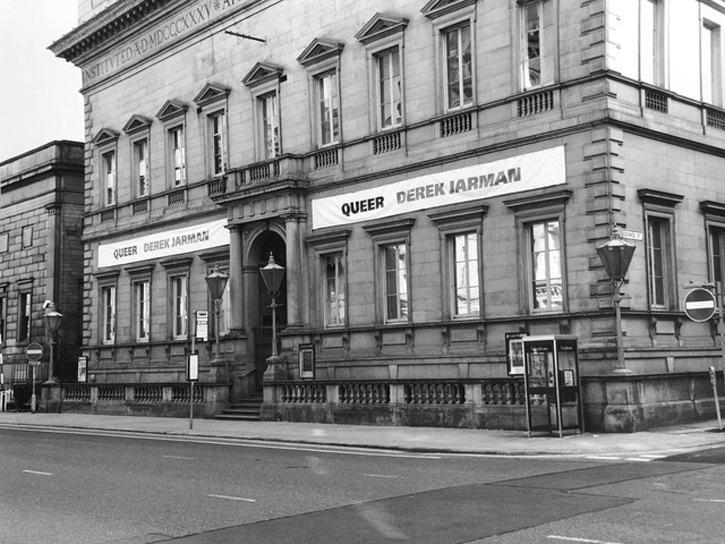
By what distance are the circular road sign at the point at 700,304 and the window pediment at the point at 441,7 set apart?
35.1 feet

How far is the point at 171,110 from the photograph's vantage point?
126 feet

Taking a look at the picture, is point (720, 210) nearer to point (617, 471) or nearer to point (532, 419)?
point (532, 419)

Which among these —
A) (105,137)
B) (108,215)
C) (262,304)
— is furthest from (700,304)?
(105,137)

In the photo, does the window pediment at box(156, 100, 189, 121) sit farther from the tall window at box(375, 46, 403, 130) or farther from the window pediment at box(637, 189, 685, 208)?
the window pediment at box(637, 189, 685, 208)

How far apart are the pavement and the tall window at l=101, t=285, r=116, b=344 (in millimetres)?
11813

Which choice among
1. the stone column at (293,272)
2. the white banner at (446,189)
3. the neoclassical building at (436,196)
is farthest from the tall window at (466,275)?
the stone column at (293,272)

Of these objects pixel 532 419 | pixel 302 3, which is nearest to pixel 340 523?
pixel 532 419

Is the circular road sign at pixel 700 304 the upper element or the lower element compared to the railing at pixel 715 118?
lower

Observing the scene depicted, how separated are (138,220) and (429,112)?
16696 mm

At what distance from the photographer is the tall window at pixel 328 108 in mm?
31420

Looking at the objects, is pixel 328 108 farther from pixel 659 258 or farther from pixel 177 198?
pixel 659 258

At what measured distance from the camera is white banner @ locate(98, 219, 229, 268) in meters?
35.7

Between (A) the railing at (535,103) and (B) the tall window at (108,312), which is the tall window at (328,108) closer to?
(A) the railing at (535,103)

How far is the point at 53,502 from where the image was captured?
42.7 feet
